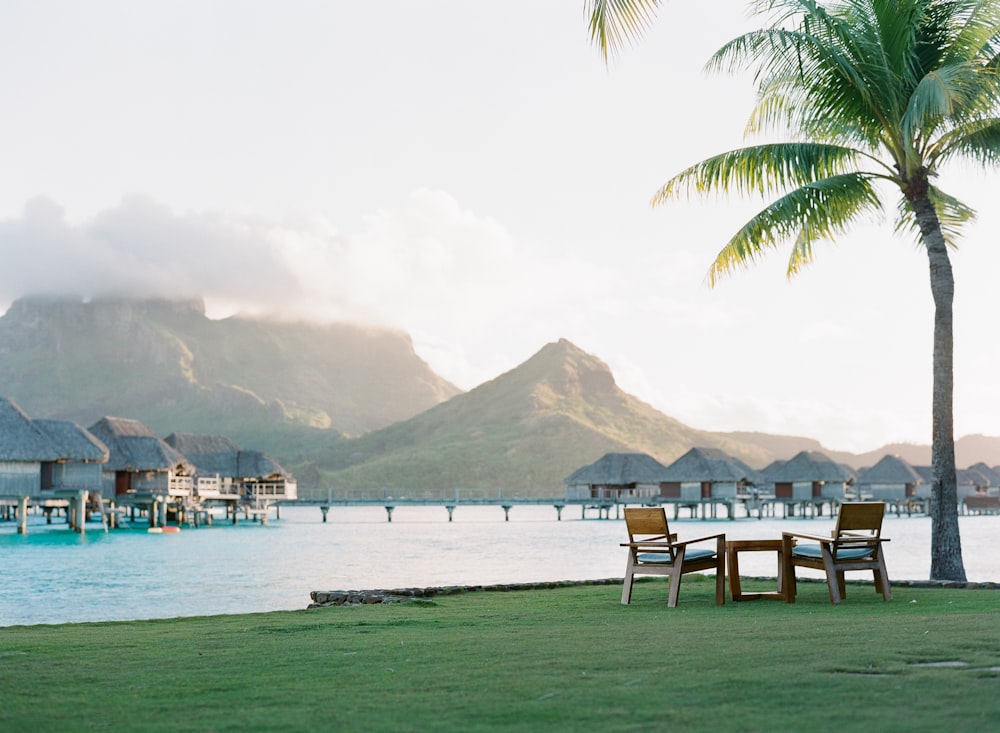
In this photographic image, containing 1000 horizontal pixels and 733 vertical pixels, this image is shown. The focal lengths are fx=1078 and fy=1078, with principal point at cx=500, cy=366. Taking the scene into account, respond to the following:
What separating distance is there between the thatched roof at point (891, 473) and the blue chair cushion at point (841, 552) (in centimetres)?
8953

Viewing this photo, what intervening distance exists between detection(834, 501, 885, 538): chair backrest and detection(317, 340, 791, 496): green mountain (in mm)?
140439

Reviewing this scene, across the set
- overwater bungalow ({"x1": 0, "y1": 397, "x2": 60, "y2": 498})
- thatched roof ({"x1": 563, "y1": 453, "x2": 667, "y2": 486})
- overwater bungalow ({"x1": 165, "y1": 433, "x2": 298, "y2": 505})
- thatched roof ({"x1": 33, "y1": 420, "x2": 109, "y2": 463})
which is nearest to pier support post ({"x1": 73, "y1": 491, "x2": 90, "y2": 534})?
thatched roof ({"x1": 33, "y1": 420, "x2": 109, "y2": 463})

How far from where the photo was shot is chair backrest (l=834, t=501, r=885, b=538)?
31.2 ft

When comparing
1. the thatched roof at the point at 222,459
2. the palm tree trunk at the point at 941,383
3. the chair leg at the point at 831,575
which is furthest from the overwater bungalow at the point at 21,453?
the chair leg at the point at 831,575

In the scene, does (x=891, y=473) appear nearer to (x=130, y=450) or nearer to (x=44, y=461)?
(x=130, y=450)

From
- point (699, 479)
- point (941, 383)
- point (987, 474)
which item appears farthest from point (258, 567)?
point (987, 474)

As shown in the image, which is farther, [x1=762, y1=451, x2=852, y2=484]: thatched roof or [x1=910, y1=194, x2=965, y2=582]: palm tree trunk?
[x1=762, y1=451, x2=852, y2=484]: thatched roof

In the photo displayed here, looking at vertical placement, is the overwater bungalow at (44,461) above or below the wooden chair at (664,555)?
above

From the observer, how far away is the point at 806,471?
292ft

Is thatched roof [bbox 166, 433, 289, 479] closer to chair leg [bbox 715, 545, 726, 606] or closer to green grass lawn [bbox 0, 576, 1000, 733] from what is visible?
green grass lawn [bbox 0, 576, 1000, 733]

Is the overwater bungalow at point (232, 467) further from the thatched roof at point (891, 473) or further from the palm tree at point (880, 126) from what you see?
the palm tree at point (880, 126)

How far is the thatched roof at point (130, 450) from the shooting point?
201 feet

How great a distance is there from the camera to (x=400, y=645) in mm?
7008

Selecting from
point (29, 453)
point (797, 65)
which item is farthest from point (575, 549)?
point (797, 65)
